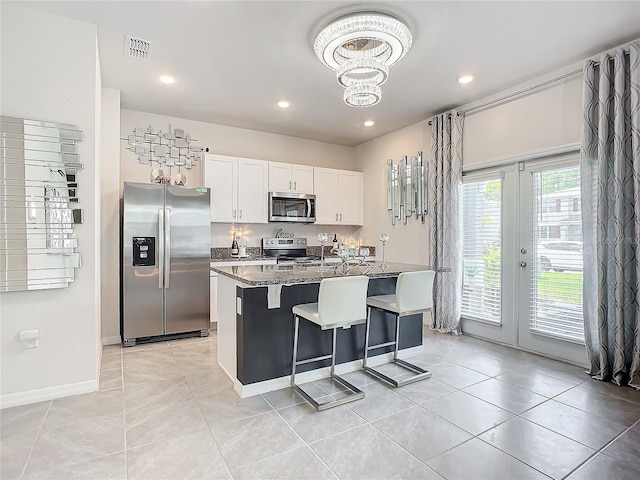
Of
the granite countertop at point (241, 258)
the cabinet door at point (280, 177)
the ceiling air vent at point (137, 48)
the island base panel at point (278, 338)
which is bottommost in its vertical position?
the island base panel at point (278, 338)

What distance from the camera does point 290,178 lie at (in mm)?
5465

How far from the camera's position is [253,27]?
110 inches

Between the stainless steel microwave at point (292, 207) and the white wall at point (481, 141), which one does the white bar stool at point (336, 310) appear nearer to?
the white wall at point (481, 141)

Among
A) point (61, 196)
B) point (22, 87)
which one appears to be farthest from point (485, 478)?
point (22, 87)

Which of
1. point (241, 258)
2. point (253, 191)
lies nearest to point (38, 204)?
point (241, 258)

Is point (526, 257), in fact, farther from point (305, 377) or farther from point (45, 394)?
point (45, 394)

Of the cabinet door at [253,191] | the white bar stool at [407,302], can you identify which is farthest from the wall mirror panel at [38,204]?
the white bar stool at [407,302]

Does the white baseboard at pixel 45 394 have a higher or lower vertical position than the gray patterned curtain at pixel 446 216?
lower

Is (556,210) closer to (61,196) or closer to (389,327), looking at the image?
(389,327)

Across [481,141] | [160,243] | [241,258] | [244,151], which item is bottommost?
[241,258]

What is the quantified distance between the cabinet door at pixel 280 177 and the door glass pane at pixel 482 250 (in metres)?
2.52

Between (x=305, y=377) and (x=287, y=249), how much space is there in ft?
9.58

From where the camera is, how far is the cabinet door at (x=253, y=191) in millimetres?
5066

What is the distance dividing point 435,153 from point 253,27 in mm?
2840
